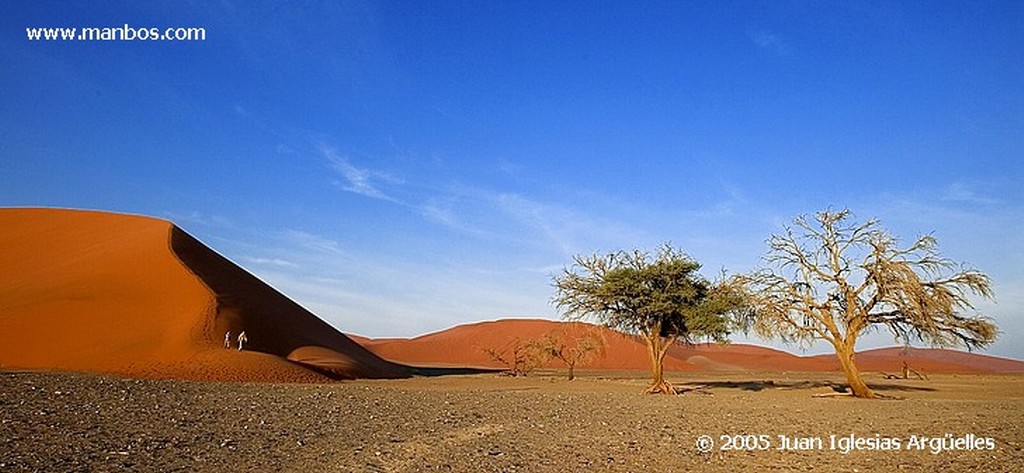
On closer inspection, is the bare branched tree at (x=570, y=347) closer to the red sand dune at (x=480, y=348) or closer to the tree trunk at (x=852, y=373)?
the tree trunk at (x=852, y=373)

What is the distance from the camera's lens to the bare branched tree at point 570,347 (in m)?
46.2

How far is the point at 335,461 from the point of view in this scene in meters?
9.20

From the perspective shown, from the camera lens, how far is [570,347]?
159 feet

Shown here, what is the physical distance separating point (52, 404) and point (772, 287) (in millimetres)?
23841

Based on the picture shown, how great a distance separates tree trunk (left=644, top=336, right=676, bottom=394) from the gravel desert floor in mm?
12869

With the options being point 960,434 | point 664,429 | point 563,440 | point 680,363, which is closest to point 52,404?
point 563,440

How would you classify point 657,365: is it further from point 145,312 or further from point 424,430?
point 145,312

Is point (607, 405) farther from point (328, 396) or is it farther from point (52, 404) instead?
point (52, 404)

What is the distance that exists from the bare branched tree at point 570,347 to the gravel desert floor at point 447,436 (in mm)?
28055

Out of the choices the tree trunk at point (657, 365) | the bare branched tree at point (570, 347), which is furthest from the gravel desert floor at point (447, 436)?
the bare branched tree at point (570, 347)

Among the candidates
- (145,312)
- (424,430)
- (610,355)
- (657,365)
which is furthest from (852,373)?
(610,355)

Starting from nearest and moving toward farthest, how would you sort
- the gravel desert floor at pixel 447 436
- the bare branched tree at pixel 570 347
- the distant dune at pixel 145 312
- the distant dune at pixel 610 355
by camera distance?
the gravel desert floor at pixel 447 436 < the distant dune at pixel 145 312 < the bare branched tree at pixel 570 347 < the distant dune at pixel 610 355

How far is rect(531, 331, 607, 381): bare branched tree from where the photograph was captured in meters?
46.2

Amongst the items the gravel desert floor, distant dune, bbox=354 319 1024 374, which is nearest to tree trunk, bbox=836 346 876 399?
the gravel desert floor
